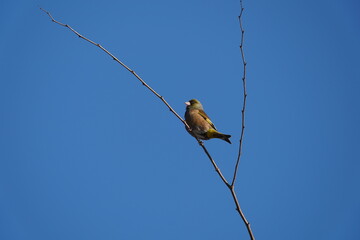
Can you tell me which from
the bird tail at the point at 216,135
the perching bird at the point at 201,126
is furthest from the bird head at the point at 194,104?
the bird tail at the point at 216,135

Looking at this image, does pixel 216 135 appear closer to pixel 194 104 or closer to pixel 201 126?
pixel 201 126

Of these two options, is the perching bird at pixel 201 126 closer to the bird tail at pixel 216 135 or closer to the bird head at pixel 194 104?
the bird tail at pixel 216 135

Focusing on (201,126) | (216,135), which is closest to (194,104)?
(201,126)

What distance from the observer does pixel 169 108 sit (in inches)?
176

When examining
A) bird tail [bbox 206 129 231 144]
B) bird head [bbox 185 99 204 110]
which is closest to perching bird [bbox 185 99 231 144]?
bird tail [bbox 206 129 231 144]

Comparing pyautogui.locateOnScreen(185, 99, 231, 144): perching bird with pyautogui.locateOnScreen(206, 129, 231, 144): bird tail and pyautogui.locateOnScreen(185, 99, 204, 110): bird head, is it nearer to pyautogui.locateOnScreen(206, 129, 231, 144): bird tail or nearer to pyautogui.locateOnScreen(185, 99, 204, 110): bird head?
pyautogui.locateOnScreen(206, 129, 231, 144): bird tail

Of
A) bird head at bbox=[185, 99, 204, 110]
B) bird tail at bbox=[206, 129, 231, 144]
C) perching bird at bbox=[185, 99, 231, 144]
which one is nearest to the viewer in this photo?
bird tail at bbox=[206, 129, 231, 144]

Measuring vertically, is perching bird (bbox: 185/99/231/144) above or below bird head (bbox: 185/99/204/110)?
below

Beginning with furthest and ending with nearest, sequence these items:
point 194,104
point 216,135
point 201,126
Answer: point 194,104 < point 201,126 < point 216,135

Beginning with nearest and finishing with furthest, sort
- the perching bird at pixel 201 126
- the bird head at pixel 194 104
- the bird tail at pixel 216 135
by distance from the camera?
the bird tail at pixel 216 135
the perching bird at pixel 201 126
the bird head at pixel 194 104

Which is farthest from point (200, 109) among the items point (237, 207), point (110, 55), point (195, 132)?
point (237, 207)

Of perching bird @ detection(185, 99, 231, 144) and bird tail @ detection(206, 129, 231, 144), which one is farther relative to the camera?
perching bird @ detection(185, 99, 231, 144)

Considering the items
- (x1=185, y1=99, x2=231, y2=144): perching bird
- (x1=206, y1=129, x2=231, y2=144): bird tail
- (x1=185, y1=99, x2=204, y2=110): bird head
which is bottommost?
(x1=206, y1=129, x2=231, y2=144): bird tail

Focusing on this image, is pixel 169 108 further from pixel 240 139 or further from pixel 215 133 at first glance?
pixel 215 133
